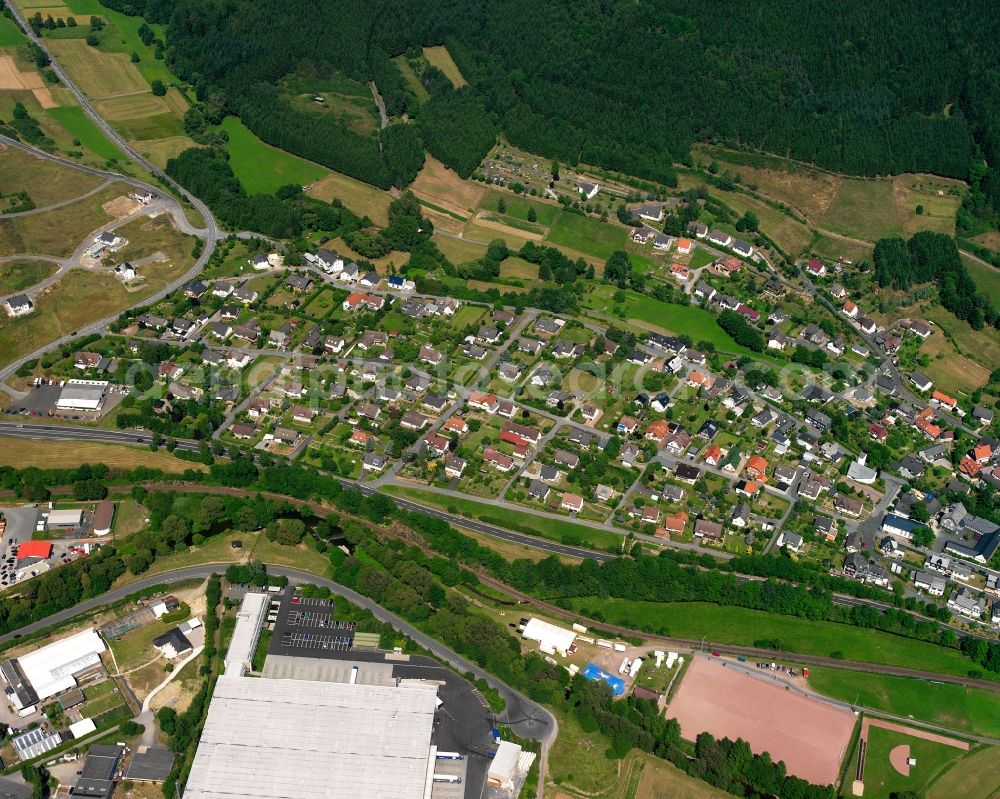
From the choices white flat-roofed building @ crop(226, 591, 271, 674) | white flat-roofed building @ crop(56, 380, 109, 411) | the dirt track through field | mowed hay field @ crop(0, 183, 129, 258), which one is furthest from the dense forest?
the dirt track through field

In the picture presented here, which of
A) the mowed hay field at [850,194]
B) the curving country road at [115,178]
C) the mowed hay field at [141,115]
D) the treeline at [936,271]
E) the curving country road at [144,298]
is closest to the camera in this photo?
the curving country road at [144,298]

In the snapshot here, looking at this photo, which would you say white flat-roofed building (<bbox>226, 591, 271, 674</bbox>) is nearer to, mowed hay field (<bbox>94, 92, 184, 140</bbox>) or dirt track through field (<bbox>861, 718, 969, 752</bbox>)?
dirt track through field (<bbox>861, 718, 969, 752</bbox>)

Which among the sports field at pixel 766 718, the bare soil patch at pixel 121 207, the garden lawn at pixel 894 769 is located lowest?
the bare soil patch at pixel 121 207

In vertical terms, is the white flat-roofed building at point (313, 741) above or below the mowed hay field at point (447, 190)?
below

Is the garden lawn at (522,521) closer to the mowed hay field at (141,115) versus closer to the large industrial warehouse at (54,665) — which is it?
the large industrial warehouse at (54,665)

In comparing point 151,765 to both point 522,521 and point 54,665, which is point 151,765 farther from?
point 522,521

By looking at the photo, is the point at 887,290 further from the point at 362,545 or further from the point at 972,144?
the point at 362,545

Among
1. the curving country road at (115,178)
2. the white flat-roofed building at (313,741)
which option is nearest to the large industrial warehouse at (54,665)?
the white flat-roofed building at (313,741)
